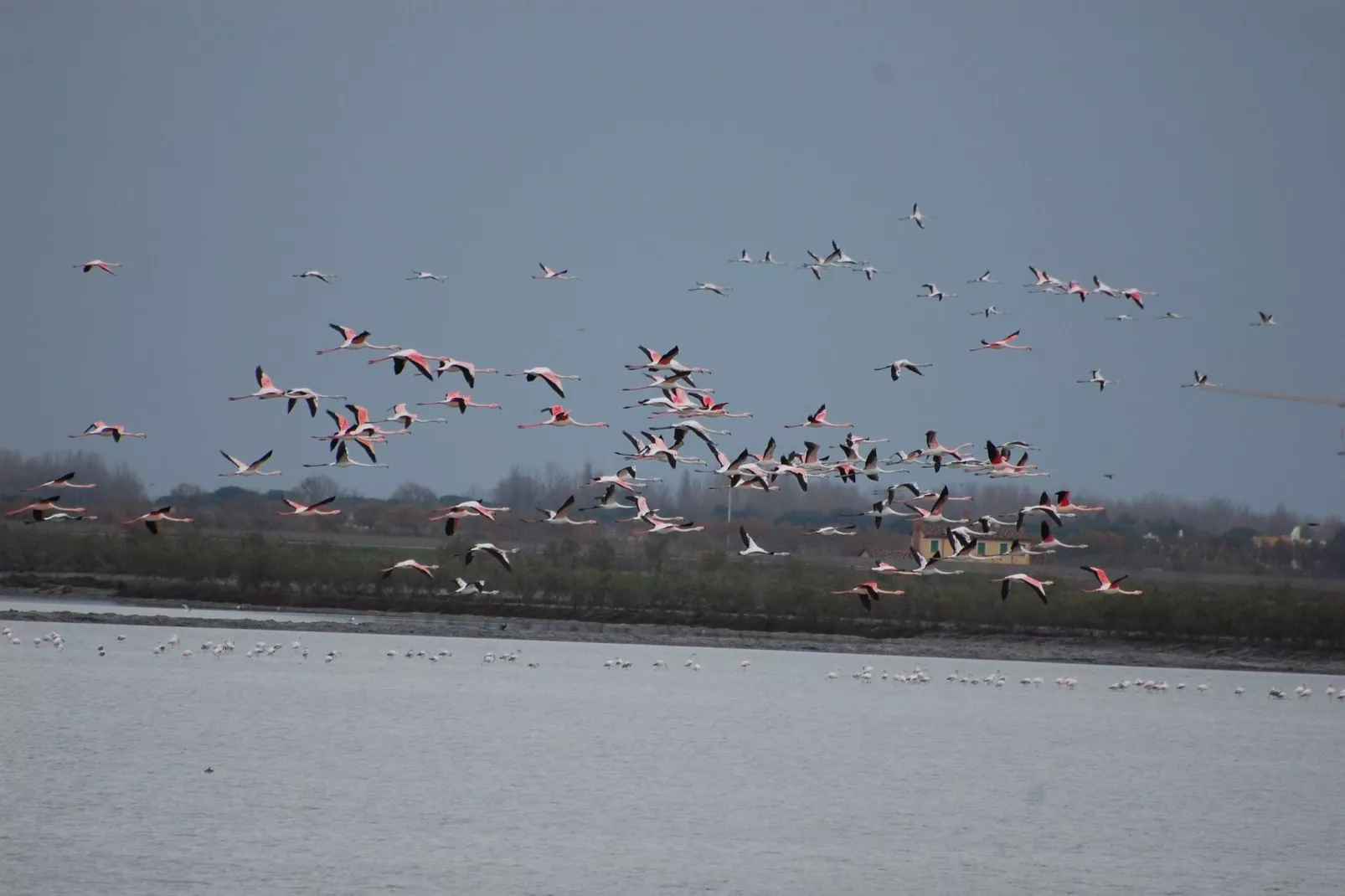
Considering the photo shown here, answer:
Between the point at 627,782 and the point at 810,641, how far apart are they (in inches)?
1451

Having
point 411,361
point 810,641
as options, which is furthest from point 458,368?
point 810,641

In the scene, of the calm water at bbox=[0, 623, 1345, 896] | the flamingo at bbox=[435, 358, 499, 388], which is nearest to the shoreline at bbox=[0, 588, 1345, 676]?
the calm water at bbox=[0, 623, 1345, 896]

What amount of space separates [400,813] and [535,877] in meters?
5.71

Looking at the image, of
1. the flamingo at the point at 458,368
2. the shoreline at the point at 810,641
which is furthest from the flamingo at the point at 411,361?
the shoreline at the point at 810,641

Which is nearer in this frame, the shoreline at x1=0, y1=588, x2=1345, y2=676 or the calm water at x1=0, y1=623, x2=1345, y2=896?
the calm water at x1=0, y1=623, x2=1345, y2=896

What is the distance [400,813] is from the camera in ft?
102

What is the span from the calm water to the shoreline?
722 cm

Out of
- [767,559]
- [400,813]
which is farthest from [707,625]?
[400,813]

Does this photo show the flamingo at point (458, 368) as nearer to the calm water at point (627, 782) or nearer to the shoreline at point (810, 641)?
the calm water at point (627, 782)

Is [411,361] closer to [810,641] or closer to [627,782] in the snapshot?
[627,782]

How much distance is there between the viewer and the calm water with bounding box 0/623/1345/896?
27016 millimetres

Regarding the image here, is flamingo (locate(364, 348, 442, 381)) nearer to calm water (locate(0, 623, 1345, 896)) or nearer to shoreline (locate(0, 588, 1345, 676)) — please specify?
calm water (locate(0, 623, 1345, 896))

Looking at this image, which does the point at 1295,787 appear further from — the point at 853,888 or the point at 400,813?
the point at 400,813

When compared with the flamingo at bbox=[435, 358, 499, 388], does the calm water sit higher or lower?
lower
